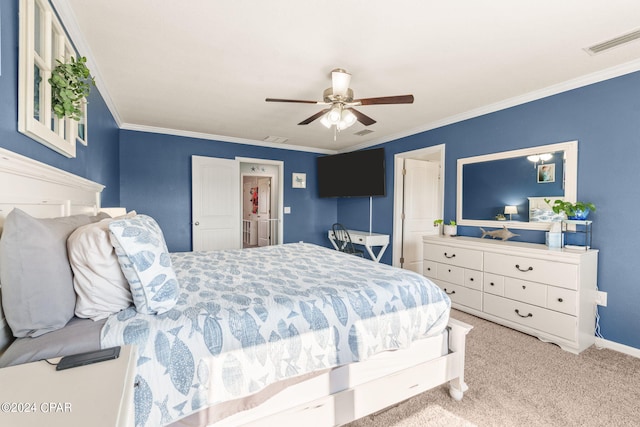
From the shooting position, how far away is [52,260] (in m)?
1.03

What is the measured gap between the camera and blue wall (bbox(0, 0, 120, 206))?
112 cm

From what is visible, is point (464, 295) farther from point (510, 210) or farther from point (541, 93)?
point (541, 93)

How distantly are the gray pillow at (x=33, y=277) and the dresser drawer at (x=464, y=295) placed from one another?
3.35 metres

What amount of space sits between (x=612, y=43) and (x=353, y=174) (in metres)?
3.23

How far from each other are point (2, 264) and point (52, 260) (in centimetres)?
13

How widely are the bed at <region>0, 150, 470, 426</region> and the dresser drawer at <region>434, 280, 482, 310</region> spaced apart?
1515 millimetres

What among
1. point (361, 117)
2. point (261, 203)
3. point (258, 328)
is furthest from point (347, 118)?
point (261, 203)

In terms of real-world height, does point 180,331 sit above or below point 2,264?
below

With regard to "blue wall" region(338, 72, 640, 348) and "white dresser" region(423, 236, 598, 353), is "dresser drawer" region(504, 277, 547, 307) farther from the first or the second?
"blue wall" region(338, 72, 640, 348)

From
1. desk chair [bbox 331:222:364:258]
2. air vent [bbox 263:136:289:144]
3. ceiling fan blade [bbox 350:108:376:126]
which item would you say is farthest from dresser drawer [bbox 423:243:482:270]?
air vent [bbox 263:136:289:144]

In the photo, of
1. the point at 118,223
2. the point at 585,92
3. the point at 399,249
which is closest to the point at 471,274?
the point at 399,249

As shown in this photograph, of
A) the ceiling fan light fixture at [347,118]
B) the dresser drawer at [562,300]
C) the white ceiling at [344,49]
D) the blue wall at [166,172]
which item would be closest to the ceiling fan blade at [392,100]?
the ceiling fan light fixture at [347,118]

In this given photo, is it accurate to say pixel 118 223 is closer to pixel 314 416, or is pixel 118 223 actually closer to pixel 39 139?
pixel 39 139

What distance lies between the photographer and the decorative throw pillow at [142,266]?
1142 millimetres
